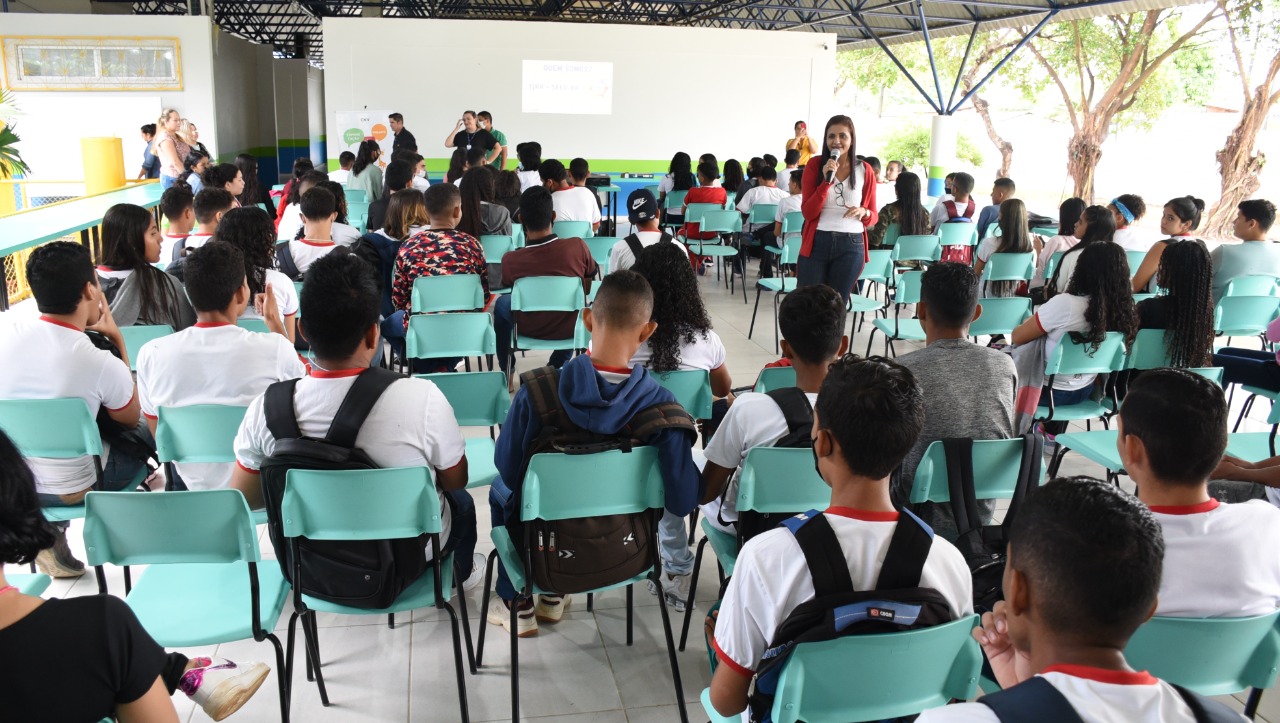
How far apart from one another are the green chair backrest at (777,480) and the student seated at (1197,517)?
0.77 metres

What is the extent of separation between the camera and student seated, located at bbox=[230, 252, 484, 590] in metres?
2.19

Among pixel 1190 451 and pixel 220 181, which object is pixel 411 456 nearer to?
pixel 1190 451

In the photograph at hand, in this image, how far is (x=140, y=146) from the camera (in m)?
12.2

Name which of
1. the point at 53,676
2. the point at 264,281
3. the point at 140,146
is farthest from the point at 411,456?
the point at 140,146

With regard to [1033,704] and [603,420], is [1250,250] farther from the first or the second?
[1033,704]

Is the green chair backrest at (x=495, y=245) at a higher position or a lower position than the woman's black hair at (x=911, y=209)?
lower

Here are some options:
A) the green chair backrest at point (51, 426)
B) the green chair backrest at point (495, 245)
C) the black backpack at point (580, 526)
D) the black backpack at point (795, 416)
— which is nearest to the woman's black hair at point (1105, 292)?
the black backpack at point (795, 416)

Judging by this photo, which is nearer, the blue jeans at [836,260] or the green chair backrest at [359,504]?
the green chair backrest at [359,504]

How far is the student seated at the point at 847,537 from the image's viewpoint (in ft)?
4.98

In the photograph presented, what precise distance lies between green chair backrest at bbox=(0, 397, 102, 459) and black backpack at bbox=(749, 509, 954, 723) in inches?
84.6

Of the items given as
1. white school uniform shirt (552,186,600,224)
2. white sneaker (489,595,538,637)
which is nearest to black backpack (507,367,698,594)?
white sneaker (489,595,538,637)

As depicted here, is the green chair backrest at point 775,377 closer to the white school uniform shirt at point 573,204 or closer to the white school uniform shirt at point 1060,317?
the white school uniform shirt at point 1060,317

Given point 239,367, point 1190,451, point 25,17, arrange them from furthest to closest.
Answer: point 25,17, point 239,367, point 1190,451

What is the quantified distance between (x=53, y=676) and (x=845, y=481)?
1.26 m
